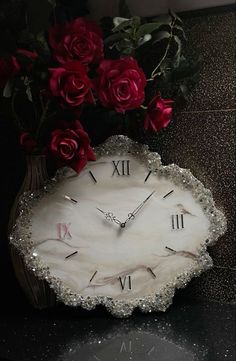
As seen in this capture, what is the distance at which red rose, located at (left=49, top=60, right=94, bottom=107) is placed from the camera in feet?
2.91

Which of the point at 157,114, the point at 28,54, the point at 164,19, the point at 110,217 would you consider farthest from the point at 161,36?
the point at 110,217

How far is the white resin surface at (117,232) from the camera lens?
3.36ft

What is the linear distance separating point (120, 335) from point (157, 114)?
1.47ft

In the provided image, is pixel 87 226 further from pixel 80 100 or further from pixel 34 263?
pixel 80 100

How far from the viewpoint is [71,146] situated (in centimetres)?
94

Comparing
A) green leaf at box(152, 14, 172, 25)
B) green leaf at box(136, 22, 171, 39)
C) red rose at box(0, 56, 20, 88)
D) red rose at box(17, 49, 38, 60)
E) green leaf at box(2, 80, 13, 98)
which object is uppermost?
green leaf at box(152, 14, 172, 25)

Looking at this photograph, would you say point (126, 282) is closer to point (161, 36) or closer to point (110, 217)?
point (110, 217)

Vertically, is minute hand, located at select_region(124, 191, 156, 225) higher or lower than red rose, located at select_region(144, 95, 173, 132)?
lower

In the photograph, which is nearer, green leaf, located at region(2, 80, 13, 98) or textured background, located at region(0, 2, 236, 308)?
green leaf, located at region(2, 80, 13, 98)

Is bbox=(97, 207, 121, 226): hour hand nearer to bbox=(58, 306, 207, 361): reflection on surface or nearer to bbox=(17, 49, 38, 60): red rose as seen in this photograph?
bbox=(58, 306, 207, 361): reflection on surface

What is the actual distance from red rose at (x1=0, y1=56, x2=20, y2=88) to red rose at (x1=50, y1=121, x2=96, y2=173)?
138 mm

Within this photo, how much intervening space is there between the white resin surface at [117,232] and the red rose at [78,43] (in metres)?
0.23

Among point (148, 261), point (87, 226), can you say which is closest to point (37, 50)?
point (87, 226)

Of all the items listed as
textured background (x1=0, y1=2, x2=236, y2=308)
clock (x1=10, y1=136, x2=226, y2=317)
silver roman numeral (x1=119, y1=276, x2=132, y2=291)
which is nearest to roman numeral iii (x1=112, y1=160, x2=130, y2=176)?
clock (x1=10, y1=136, x2=226, y2=317)
